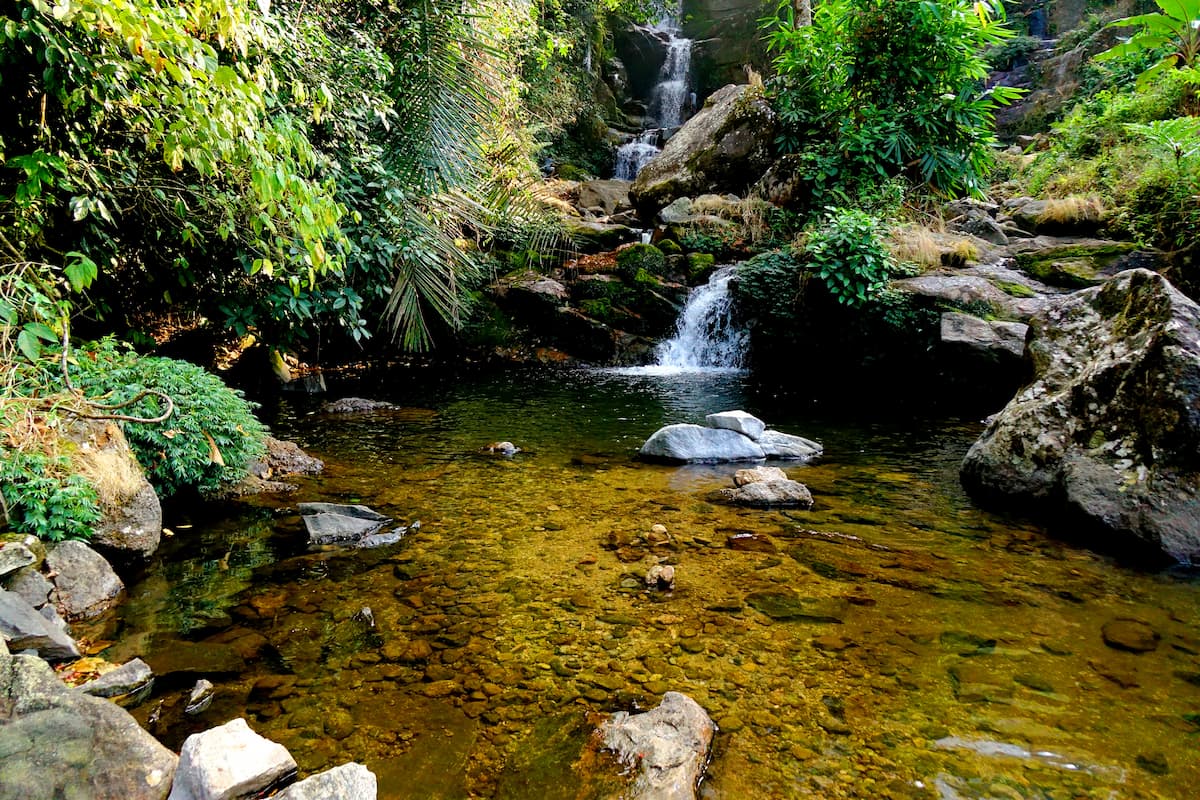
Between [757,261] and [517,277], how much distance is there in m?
5.08

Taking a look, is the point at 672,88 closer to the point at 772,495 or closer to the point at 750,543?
the point at 772,495

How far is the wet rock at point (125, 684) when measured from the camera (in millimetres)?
2455

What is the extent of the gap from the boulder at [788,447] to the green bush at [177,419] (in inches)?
185

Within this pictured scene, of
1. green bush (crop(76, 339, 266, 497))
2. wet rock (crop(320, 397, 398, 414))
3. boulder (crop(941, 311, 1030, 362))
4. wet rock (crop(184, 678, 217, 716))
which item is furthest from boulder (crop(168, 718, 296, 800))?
boulder (crop(941, 311, 1030, 362))

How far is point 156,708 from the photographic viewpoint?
2443mm

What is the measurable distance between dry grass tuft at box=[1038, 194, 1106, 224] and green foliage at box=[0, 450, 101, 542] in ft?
43.4

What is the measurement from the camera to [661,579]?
11.6 feet

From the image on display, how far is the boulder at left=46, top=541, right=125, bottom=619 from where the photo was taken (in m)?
3.07

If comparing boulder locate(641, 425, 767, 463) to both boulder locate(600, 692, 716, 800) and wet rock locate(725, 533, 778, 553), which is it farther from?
boulder locate(600, 692, 716, 800)

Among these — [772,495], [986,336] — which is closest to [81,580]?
[772,495]

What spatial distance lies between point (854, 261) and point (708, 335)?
3530 millimetres

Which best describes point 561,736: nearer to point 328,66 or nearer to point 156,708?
point 156,708

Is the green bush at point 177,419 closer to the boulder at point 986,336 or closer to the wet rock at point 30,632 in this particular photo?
the wet rock at point 30,632

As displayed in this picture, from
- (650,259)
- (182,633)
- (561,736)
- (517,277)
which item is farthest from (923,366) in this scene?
(182,633)
